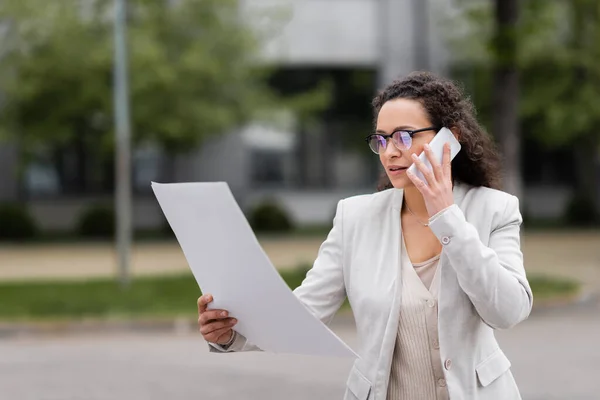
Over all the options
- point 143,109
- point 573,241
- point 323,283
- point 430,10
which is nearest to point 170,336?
point 323,283

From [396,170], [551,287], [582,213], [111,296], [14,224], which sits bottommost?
[582,213]

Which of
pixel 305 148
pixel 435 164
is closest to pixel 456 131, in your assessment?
pixel 435 164

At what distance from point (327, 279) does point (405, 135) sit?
512mm

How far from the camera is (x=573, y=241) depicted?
25.0 meters

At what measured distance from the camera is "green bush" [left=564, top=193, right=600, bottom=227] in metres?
30.4

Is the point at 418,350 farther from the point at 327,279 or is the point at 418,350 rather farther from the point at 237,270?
the point at 237,270

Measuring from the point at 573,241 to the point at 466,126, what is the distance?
74.8ft

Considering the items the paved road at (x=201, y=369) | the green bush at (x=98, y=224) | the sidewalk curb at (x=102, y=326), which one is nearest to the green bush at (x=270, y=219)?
the green bush at (x=98, y=224)

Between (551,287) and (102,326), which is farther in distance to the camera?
(551,287)

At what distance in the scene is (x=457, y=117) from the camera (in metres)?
3.01

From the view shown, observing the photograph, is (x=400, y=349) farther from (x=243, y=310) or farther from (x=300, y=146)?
(x=300, y=146)

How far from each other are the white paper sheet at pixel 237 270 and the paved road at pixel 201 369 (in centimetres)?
570

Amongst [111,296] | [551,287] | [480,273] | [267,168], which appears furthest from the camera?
[267,168]

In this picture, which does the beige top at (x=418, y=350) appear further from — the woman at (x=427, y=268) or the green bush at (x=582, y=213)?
the green bush at (x=582, y=213)
